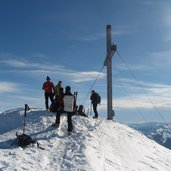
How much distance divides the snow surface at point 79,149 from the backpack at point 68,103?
129 cm

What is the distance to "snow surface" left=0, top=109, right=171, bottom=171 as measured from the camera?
14.2 meters

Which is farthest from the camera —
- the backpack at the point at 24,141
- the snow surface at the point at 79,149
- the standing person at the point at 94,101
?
the standing person at the point at 94,101

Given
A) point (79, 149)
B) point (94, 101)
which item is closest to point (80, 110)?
point (94, 101)

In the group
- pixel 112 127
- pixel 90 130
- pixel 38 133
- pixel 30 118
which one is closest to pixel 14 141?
pixel 38 133

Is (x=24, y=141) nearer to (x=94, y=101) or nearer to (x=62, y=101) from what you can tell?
(x=62, y=101)

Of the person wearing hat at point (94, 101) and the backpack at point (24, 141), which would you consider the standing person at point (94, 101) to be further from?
the backpack at point (24, 141)

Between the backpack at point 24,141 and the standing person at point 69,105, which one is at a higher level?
the standing person at point 69,105

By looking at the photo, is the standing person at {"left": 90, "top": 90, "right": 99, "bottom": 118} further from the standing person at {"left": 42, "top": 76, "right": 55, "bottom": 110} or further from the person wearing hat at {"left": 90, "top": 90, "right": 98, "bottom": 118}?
the standing person at {"left": 42, "top": 76, "right": 55, "bottom": 110}

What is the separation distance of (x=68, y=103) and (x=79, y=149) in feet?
11.9

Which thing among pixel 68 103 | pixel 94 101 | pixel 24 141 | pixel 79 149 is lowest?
pixel 79 149

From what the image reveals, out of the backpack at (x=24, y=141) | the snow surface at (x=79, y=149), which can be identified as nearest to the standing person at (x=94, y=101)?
the snow surface at (x=79, y=149)

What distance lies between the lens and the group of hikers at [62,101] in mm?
19350

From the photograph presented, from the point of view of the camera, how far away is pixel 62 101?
1962cm

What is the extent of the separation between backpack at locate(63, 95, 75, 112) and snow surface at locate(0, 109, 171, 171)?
4.22ft
